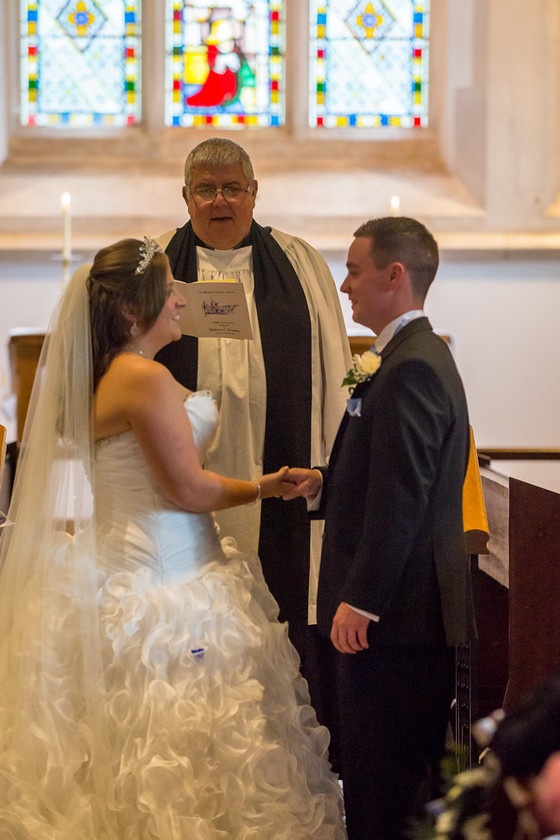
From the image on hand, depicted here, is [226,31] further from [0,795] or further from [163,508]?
[0,795]

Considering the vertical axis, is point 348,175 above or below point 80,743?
above

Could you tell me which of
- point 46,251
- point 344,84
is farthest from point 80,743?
point 344,84

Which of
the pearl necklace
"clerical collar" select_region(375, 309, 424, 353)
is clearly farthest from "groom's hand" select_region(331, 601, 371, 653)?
the pearl necklace

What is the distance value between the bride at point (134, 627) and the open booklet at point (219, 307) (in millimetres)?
385

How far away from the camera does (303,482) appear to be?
10.1ft

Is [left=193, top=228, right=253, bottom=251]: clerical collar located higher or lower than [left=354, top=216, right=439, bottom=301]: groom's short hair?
higher

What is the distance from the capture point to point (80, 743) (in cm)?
274

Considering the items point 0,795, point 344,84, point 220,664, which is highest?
point 344,84

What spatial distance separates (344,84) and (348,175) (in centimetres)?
85

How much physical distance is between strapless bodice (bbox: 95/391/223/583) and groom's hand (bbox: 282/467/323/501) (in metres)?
0.33

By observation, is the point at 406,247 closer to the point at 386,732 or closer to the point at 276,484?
the point at 276,484

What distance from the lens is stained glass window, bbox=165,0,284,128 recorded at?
8750 millimetres

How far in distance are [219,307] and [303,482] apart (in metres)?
0.70

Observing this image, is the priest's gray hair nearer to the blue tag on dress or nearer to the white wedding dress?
the white wedding dress
